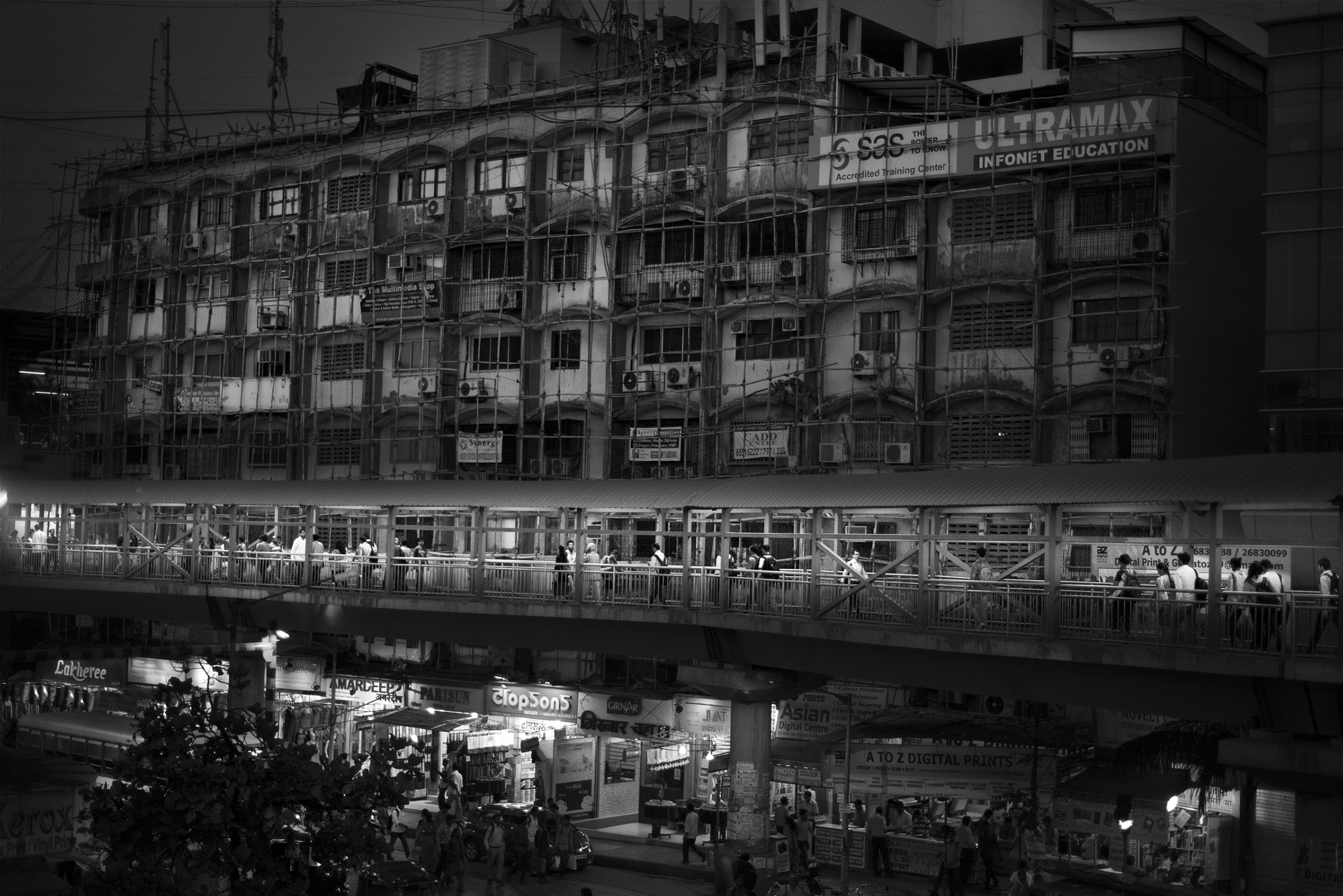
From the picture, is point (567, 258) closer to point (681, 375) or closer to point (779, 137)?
point (681, 375)

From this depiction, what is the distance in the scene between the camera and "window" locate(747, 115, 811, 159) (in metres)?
42.9

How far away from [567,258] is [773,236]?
724 centimetres

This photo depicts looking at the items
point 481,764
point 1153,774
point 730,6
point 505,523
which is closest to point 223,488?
point 505,523

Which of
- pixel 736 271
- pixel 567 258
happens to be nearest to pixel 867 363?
pixel 736 271

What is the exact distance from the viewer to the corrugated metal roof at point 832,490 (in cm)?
2455

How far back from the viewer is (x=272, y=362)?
54.1 meters

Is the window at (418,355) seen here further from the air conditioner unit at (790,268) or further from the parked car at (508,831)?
the parked car at (508,831)

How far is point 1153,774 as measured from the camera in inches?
1133

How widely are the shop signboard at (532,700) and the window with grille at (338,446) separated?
13796 millimetres

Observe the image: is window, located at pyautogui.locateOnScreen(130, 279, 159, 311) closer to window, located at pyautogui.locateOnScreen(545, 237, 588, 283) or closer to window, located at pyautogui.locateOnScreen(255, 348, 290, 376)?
window, located at pyautogui.locateOnScreen(255, 348, 290, 376)

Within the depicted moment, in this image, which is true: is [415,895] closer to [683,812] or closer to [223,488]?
[683,812]

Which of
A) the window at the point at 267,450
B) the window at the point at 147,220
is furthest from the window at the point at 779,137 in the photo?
the window at the point at 147,220

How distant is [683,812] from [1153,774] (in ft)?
37.4

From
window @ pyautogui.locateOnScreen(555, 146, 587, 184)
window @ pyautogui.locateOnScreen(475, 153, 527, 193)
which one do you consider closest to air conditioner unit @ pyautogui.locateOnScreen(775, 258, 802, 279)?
window @ pyautogui.locateOnScreen(555, 146, 587, 184)
